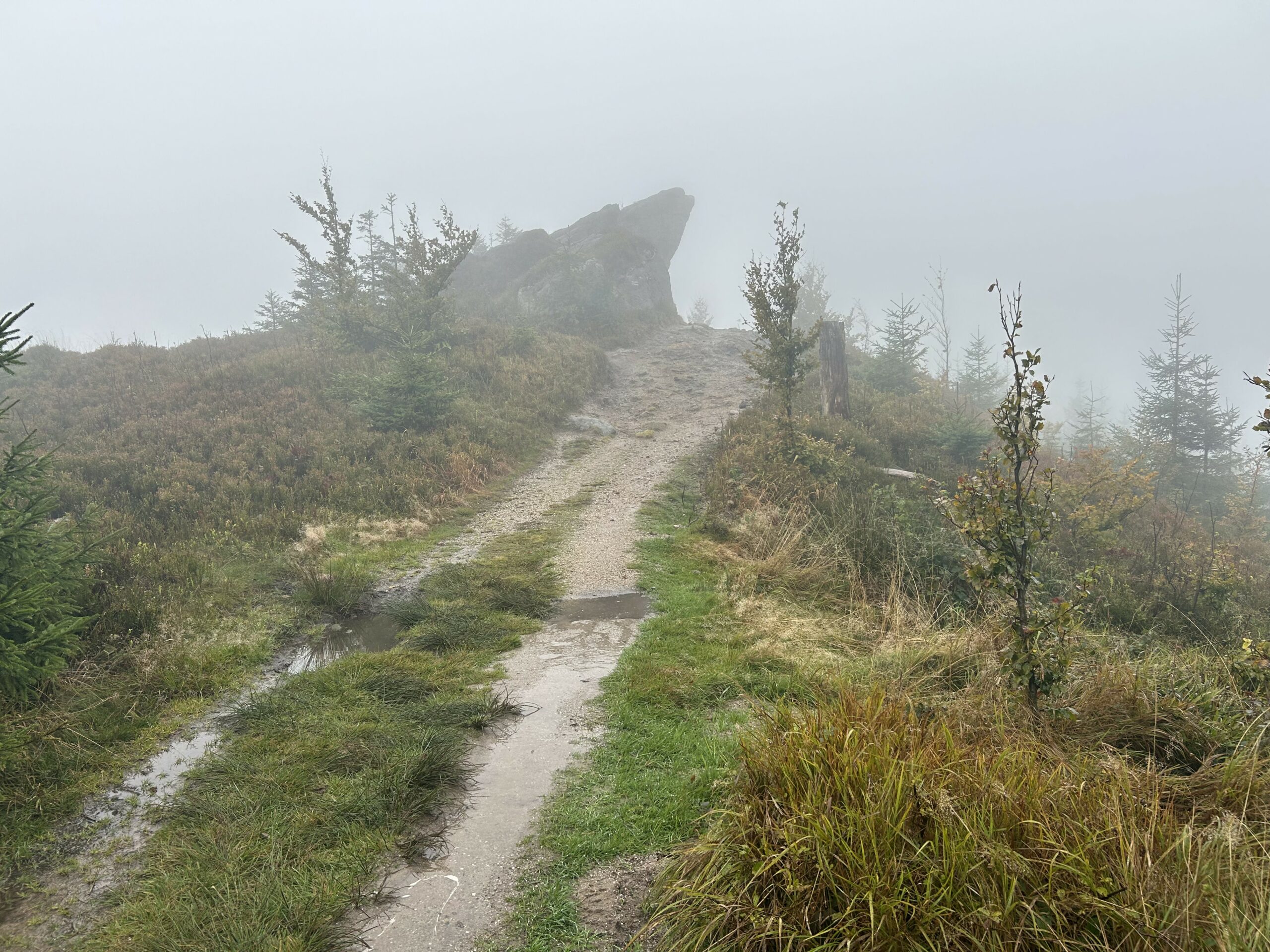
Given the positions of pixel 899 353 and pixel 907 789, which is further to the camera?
pixel 899 353

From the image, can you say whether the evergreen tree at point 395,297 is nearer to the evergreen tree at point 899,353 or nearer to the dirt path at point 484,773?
the dirt path at point 484,773

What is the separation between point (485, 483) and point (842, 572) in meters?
9.16

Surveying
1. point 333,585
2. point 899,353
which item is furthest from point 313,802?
point 899,353

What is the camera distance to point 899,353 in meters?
27.5

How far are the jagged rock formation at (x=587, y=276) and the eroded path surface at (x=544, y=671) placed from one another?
16.6 m

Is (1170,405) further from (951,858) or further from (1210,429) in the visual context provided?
(951,858)

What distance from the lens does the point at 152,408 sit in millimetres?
16547

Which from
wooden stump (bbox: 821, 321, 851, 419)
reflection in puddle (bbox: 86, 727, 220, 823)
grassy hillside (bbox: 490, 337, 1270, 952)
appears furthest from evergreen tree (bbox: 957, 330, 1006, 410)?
reflection in puddle (bbox: 86, 727, 220, 823)

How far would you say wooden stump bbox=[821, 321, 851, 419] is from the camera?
20031 mm

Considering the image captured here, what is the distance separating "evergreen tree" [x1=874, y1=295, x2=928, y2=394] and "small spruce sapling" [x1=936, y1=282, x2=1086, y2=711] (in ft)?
79.2

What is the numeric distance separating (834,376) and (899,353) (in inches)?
363

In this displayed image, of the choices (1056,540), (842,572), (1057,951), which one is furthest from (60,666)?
(1056,540)

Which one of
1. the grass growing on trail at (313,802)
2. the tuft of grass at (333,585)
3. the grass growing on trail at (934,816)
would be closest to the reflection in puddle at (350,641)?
the tuft of grass at (333,585)

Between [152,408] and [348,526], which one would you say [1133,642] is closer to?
[348,526]
